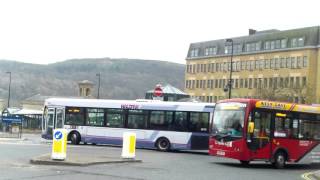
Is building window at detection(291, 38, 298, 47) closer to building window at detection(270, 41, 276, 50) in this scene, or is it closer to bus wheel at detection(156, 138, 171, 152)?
building window at detection(270, 41, 276, 50)

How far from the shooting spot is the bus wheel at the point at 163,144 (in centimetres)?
3547

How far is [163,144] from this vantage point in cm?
3572

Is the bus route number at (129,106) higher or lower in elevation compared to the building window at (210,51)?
lower

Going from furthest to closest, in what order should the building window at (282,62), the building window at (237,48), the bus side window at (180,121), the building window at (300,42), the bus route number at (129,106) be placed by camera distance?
1. the building window at (237,48)
2. the building window at (282,62)
3. the building window at (300,42)
4. the bus route number at (129,106)
5. the bus side window at (180,121)

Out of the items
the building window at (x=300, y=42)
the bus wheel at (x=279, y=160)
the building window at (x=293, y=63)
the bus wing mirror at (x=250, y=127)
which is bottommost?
the bus wheel at (x=279, y=160)

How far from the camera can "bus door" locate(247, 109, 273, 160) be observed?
2645 cm

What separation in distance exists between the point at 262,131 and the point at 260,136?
274 millimetres

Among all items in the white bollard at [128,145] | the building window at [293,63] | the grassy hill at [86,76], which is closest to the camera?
the white bollard at [128,145]

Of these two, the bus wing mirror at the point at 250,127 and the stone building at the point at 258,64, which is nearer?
the bus wing mirror at the point at 250,127

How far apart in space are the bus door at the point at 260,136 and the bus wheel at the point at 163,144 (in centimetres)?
936

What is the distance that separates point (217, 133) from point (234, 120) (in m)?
1.12

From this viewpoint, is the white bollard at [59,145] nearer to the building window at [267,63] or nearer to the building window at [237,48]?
the building window at [267,63]

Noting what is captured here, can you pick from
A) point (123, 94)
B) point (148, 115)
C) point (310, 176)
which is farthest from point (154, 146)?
point (123, 94)

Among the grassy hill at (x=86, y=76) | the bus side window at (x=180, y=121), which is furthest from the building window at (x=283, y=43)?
the bus side window at (x=180, y=121)
